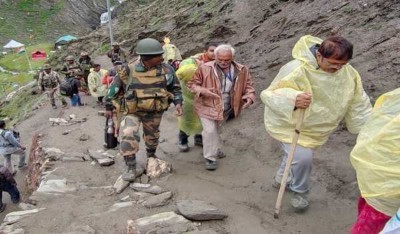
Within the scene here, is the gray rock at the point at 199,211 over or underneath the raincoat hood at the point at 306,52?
underneath

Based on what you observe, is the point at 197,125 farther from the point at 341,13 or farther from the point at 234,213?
the point at 341,13

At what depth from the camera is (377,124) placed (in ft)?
8.73

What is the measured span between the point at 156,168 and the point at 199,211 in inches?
57.4

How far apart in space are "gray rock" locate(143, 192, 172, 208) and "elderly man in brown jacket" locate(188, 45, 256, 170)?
3.41ft

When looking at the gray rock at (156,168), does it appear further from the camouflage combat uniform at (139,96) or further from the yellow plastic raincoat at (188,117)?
the yellow plastic raincoat at (188,117)

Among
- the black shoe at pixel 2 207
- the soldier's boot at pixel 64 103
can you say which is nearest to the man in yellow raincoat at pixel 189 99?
the black shoe at pixel 2 207

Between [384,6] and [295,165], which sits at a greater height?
[384,6]

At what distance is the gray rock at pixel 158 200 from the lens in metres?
4.72

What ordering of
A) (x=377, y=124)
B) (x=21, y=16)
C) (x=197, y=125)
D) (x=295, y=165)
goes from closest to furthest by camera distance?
1. (x=377, y=124)
2. (x=295, y=165)
3. (x=197, y=125)
4. (x=21, y=16)

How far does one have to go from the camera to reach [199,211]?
426cm

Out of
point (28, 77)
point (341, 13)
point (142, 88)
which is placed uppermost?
point (341, 13)

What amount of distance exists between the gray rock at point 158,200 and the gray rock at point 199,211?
1.12 feet

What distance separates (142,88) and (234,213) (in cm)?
199

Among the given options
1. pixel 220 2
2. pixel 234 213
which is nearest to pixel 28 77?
pixel 220 2
